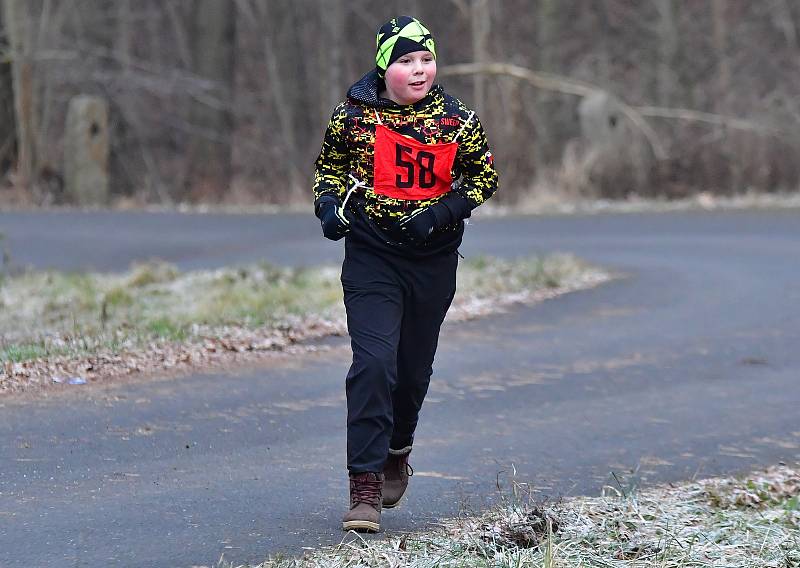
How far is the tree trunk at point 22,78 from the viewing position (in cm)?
2767

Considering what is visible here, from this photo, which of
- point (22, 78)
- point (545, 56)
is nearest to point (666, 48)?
point (545, 56)

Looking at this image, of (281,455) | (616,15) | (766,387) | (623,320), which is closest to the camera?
(281,455)

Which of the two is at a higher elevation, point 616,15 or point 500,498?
point 616,15

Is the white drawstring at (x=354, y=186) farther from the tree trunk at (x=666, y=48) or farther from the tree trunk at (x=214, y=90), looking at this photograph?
the tree trunk at (x=666, y=48)

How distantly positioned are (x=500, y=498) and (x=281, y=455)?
128 centimetres

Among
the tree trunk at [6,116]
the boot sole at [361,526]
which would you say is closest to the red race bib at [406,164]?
the boot sole at [361,526]

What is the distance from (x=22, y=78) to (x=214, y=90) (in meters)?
6.23

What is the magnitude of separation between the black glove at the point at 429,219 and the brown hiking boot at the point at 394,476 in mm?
925

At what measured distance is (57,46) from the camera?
3127 cm

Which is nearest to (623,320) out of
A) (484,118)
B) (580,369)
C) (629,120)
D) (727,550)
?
(580,369)

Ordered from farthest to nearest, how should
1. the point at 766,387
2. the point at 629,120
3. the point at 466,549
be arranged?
the point at 629,120, the point at 766,387, the point at 466,549

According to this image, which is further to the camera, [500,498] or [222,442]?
[222,442]

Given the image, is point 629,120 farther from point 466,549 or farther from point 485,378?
point 466,549

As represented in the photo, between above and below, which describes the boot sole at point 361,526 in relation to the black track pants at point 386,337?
below
